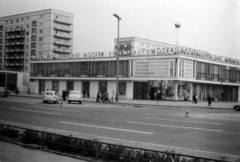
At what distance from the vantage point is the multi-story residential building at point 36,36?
84.6m

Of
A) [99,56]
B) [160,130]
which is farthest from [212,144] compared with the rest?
[99,56]

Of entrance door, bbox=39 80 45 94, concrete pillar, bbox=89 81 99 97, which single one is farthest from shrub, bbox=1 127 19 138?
entrance door, bbox=39 80 45 94

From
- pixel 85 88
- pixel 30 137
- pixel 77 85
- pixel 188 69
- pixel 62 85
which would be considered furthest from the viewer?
pixel 62 85

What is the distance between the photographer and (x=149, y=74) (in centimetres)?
5219

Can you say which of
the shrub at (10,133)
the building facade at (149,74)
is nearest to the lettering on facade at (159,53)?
the building facade at (149,74)

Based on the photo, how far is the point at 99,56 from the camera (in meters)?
59.7

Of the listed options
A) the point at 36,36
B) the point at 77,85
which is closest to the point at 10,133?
the point at 77,85

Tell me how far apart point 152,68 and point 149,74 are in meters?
1.20

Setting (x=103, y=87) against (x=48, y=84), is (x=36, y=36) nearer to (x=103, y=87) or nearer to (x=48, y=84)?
(x=48, y=84)

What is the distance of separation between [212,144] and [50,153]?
18.3 feet

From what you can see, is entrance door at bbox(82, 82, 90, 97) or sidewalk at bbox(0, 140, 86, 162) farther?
entrance door at bbox(82, 82, 90, 97)

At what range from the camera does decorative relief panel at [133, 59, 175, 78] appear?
49.7 m

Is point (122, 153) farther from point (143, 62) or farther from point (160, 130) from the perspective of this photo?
point (143, 62)

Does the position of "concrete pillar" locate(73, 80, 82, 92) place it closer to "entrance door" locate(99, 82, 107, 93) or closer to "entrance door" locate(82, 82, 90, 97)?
"entrance door" locate(82, 82, 90, 97)
